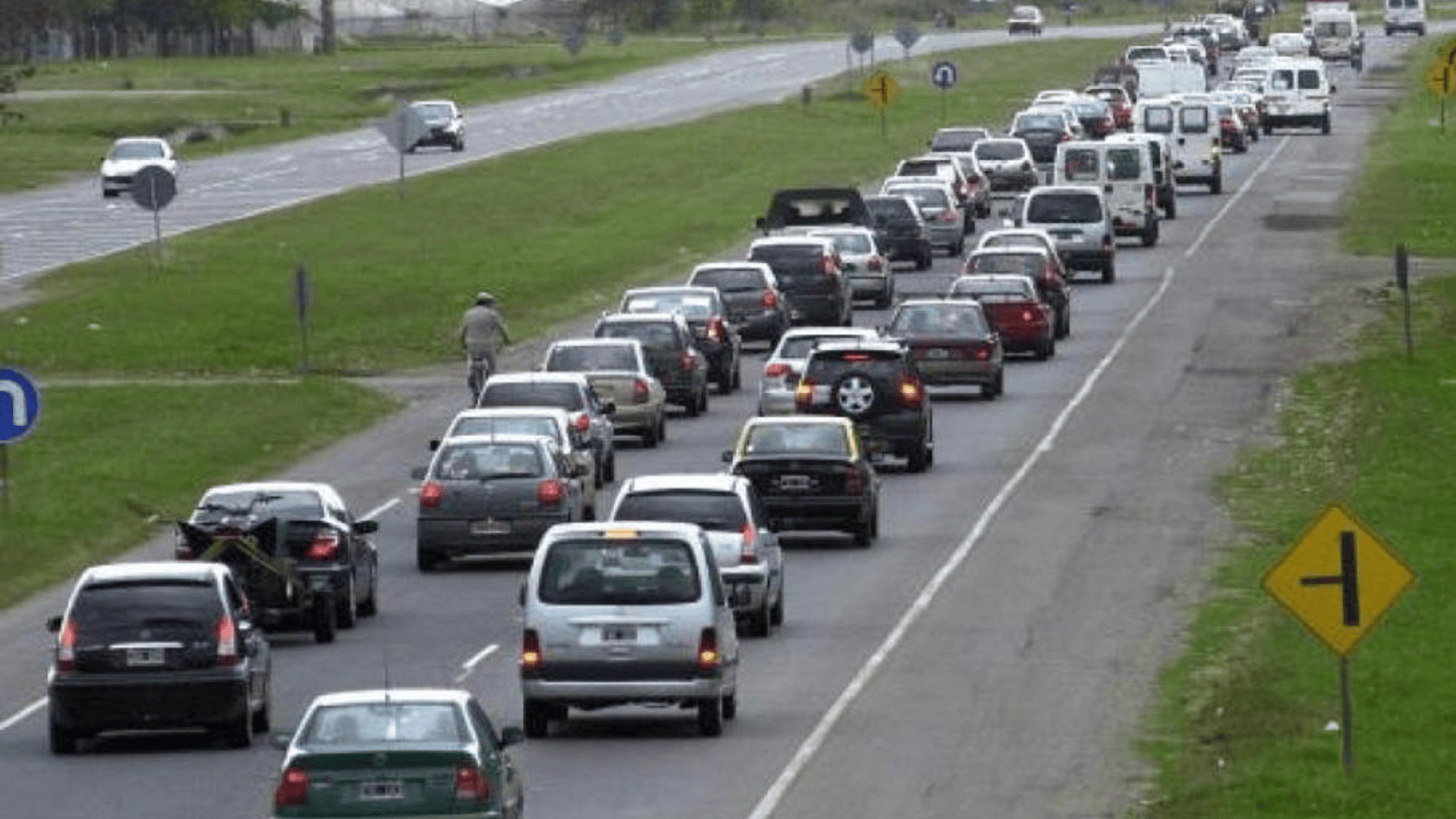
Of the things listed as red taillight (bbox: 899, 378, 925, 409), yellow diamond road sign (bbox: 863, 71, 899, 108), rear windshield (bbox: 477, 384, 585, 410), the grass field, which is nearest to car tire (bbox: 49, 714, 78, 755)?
the grass field

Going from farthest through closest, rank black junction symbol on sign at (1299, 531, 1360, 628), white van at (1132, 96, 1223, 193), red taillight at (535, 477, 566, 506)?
white van at (1132, 96, 1223, 193), red taillight at (535, 477, 566, 506), black junction symbol on sign at (1299, 531, 1360, 628)

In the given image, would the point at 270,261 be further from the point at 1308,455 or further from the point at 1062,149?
the point at 1308,455

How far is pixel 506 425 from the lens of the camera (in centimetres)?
4556

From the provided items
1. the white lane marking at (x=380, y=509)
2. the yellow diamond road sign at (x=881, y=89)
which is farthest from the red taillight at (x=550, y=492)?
the yellow diamond road sign at (x=881, y=89)

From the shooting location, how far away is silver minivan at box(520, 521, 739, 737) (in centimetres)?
3067

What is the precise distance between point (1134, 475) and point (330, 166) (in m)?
63.9

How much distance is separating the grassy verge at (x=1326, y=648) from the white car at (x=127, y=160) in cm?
4252

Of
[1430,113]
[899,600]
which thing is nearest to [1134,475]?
[899,600]

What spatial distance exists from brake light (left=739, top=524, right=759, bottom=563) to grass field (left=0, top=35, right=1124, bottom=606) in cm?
887

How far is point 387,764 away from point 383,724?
518 millimetres

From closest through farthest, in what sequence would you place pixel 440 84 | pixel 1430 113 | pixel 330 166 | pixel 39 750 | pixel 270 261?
pixel 39 750 → pixel 270 261 → pixel 330 166 → pixel 1430 113 → pixel 440 84

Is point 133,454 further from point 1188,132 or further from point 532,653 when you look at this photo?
point 1188,132

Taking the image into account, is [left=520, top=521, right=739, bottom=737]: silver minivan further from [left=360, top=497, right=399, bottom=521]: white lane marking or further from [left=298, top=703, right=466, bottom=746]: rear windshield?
[left=360, top=497, right=399, bottom=521]: white lane marking

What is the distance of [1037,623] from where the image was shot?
1510 inches
